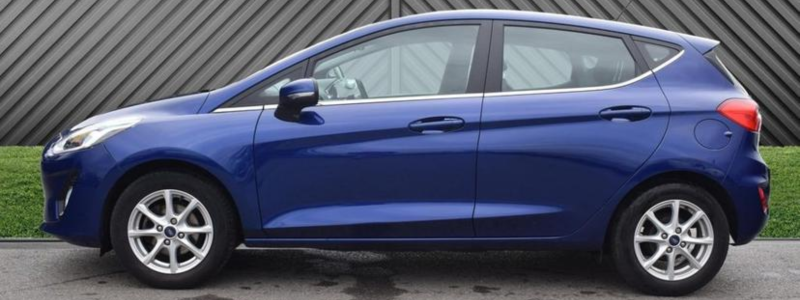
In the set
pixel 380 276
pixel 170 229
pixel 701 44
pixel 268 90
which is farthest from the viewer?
pixel 380 276

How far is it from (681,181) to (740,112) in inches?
17.1

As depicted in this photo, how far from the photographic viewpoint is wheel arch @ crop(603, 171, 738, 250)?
232 inches

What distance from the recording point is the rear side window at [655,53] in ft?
19.7

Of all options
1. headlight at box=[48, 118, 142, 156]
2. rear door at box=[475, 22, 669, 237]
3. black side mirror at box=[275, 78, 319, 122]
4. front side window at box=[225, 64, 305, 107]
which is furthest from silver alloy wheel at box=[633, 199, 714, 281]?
headlight at box=[48, 118, 142, 156]

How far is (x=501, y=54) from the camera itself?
601 cm

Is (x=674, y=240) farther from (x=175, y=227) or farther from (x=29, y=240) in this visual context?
(x=29, y=240)

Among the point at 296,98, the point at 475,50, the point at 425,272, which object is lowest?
the point at 425,272

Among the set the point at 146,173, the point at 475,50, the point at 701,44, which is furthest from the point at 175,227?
the point at 701,44

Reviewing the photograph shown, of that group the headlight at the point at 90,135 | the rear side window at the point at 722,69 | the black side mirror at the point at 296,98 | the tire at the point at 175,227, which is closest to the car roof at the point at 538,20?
the rear side window at the point at 722,69

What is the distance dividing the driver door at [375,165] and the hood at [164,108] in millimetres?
377

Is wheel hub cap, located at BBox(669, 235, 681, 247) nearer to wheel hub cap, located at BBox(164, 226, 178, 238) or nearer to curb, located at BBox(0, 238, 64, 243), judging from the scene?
wheel hub cap, located at BBox(164, 226, 178, 238)

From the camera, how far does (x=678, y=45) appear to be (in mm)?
6070

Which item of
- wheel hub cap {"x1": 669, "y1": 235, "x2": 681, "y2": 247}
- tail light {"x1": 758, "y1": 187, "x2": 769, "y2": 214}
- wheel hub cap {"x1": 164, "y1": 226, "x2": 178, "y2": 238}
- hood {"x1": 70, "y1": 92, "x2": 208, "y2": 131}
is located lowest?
wheel hub cap {"x1": 669, "y1": 235, "x2": 681, "y2": 247}

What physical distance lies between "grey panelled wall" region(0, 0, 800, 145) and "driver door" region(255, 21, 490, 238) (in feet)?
18.0
